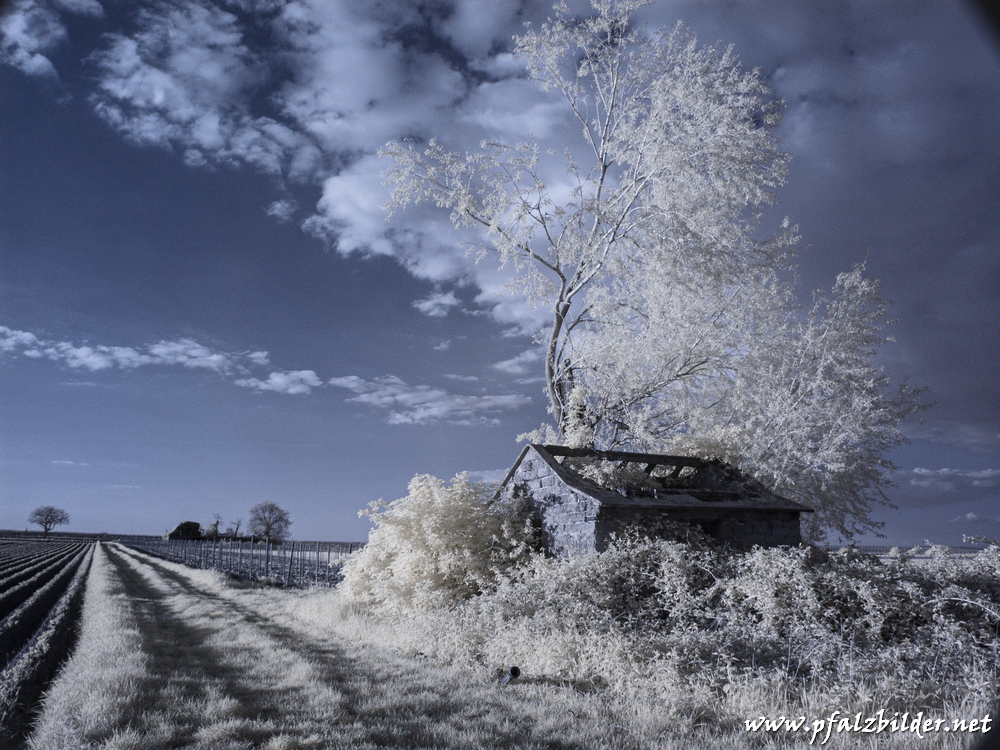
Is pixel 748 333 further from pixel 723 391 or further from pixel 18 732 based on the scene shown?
pixel 18 732

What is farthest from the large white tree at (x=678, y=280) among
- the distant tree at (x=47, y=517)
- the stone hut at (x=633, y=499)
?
the distant tree at (x=47, y=517)

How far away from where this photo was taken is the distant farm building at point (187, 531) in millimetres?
80000

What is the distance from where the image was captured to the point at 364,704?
5801 millimetres

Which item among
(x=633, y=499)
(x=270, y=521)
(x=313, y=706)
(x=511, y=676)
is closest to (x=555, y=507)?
(x=633, y=499)

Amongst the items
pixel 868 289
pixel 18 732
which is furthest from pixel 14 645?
pixel 868 289

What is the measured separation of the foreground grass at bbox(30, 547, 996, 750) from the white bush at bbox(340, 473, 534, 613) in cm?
103

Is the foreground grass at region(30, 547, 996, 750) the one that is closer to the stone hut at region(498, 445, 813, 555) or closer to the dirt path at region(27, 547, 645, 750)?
the dirt path at region(27, 547, 645, 750)

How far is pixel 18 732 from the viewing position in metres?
6.08

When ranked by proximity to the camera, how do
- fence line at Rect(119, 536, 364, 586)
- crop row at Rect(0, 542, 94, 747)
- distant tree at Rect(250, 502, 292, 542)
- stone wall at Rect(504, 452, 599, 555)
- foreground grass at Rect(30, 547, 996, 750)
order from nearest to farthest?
foreground grass at Rect(30, 547, 996, 750), crop row at Rect(0, 542, 94, 747), stone wall at Rect(504, 452, 599, 555), fence line at Rect(119, 536, 364, 586), distant tree at Rect(250, 502, 292, 542)

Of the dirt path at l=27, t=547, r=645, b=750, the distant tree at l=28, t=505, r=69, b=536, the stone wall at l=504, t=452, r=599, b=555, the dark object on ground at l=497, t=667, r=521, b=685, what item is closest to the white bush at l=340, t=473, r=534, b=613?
the stone wall at l=504, t=452, r=599, b=555

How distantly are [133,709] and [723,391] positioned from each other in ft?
51.7

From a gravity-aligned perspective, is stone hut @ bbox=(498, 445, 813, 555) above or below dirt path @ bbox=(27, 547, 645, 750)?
above

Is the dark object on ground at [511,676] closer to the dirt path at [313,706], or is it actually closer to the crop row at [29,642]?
the dirt path at [313,706]

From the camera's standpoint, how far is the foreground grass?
4.79 meters
